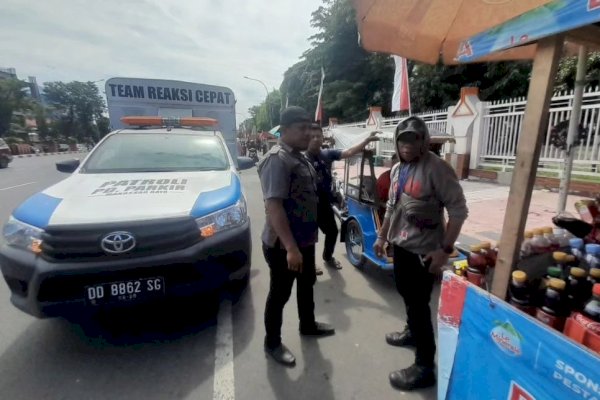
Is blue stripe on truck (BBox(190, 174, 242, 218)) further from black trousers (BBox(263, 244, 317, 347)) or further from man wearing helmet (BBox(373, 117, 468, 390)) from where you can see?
man wearing helmet (BBox(373, 117, 468, 390))

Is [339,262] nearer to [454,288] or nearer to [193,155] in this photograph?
[193,155]

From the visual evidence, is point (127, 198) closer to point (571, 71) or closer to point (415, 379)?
point (415, 379)

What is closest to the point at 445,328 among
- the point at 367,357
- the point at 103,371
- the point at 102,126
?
the point at 367,357

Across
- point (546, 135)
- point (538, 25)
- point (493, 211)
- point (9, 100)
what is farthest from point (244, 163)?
point (9, 100)

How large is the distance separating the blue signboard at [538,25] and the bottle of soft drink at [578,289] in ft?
3.21

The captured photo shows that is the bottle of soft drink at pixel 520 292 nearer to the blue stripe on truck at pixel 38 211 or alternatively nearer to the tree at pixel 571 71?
the blue stripe on truck at pixel 38 211

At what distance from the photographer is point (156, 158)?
367 cm

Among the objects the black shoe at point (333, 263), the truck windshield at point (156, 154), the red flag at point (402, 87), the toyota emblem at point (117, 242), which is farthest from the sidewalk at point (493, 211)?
the toyota emblem at point (117, 242)

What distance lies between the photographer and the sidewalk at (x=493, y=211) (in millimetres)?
4836

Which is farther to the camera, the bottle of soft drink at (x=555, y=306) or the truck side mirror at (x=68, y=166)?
the truck side mirror at (x=68, y=166)

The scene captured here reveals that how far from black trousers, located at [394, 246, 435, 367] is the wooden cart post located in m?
0.59

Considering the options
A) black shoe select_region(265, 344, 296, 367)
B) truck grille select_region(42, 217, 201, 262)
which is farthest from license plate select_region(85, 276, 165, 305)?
black shoe select_region(265, 344, 296, 367)

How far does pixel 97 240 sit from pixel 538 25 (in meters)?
2.69

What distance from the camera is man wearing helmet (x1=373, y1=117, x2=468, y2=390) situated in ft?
6.50
